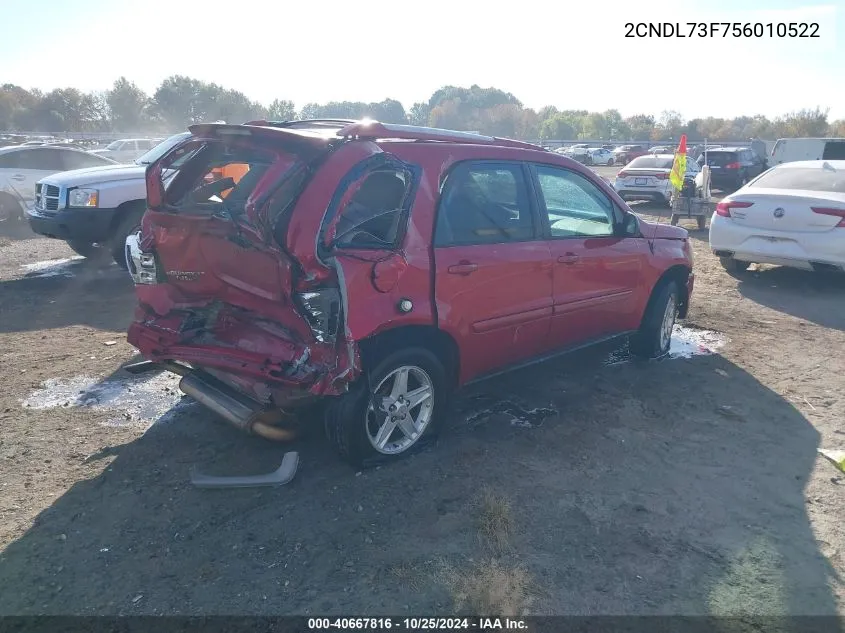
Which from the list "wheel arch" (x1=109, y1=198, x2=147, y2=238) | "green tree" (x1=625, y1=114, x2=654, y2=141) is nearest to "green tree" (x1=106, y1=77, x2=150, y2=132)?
"green tree" (x1=625, y1=114, x2=654, y2=141)

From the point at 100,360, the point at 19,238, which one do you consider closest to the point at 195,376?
the point at 100,360

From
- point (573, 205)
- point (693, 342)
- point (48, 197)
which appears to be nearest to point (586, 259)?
point (573, 205)

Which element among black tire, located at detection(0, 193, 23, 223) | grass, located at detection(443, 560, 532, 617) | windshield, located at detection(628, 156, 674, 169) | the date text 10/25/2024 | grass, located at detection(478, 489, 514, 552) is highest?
windshield, located at detection(628, 156, 674, 169)

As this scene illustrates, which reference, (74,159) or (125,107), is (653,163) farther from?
(125,107)

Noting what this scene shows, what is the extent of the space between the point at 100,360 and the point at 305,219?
336 cm

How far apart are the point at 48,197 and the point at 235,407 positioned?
6.76m

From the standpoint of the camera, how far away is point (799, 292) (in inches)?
325

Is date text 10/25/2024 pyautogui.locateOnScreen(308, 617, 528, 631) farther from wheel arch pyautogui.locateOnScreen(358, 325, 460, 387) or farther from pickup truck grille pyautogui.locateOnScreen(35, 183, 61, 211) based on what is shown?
pickup truck grille pyautogui.locateOnScreen(35, 183, 61, 211)

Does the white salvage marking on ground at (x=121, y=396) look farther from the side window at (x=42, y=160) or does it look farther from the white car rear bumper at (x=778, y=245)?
the side window at (x=42, y=160)

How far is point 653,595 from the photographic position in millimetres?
2830

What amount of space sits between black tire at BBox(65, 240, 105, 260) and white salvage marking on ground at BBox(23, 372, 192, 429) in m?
4.93

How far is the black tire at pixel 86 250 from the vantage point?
30.9ft

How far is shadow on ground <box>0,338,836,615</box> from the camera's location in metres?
2.81

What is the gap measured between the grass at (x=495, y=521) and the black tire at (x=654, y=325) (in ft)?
9.00
